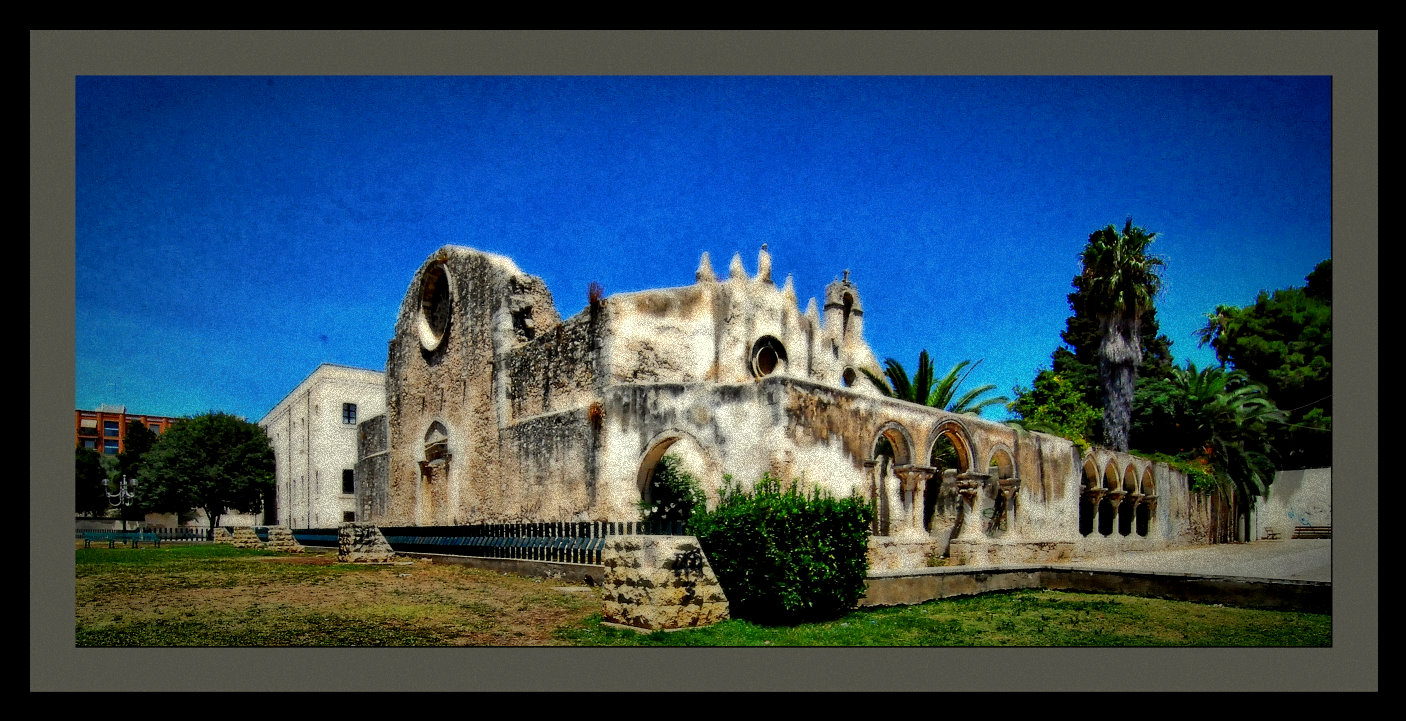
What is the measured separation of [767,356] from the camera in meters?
17.9

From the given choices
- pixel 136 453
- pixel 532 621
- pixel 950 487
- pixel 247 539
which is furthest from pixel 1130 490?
pixel 136 453

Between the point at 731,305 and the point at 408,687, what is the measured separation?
1163 centimetres

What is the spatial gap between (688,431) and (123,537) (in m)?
16.0

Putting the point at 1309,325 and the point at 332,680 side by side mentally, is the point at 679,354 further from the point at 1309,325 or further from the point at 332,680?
the point at 1309,325

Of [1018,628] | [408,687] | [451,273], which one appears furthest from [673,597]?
[451,273]

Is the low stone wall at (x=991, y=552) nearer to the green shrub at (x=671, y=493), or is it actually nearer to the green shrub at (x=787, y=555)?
the green shrub at (x=671, y=493)

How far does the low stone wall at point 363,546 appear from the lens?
14664 millimetres

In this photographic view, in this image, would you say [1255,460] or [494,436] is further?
[1255,460]

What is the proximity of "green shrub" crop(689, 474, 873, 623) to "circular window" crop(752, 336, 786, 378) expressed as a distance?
8909 mm

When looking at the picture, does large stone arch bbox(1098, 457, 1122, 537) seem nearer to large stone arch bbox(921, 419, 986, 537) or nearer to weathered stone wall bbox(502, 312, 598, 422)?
large stone arch bbox(921, 419, 986, 537)

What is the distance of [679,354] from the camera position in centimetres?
1619

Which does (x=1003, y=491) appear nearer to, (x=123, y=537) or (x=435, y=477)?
(x=435, y=477)
